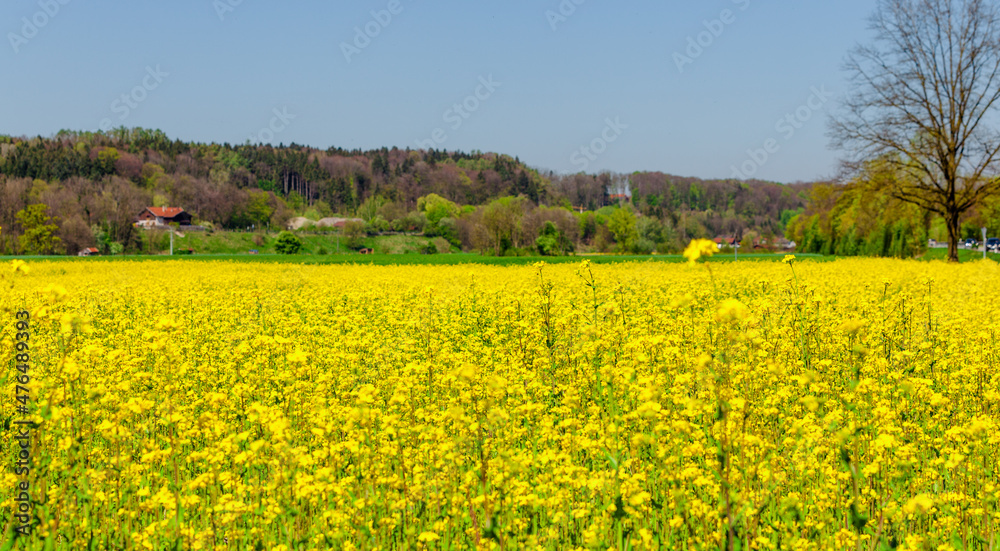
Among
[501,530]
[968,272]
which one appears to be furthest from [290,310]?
[968,272]

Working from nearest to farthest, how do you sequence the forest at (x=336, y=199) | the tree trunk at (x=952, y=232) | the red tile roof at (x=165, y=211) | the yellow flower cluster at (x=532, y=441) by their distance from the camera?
the yellow flower cluster at (x=532, y=441), the tree trunk at (x=952, y=232), the forest at (x=336, y=199), the red tile roof at (x=165, y=211)

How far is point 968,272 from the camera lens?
19594 millimetres

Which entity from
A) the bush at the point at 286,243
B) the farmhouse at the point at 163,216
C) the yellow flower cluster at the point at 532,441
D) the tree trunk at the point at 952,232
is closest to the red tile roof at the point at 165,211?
the farmhouse at the point at 163,216

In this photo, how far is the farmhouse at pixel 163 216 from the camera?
12594 centimetres

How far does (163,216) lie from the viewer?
127m

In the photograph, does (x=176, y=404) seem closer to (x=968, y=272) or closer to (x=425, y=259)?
(x=968, y=272)

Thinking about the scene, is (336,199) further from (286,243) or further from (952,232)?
(952,232)

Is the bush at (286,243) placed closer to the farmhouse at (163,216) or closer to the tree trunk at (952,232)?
the farmhouse at (163,216)

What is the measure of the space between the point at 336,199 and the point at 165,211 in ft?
183

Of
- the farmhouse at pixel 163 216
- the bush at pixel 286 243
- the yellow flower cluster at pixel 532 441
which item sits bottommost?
the yellow flower cluster at pixel 532 441

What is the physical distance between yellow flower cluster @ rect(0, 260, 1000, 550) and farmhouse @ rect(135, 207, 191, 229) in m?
135

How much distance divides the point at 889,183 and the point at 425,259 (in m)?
32.6

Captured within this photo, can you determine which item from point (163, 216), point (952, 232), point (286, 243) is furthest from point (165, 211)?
point (952, 232)

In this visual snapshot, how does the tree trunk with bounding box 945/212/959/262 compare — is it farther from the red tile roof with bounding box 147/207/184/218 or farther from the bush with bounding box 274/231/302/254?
the red tile roof with bounding box 147/207/184/218
